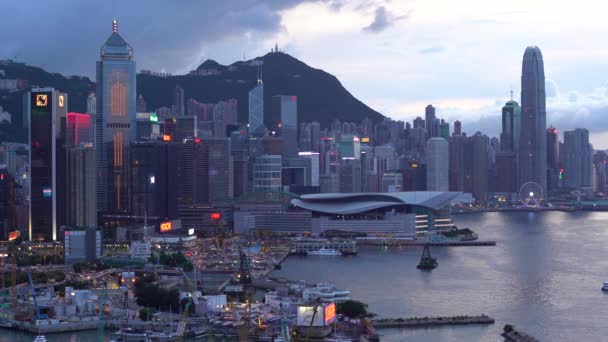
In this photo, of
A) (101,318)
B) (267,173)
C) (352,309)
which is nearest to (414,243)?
(352,309)

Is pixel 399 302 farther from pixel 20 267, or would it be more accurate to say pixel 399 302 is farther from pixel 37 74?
pixel 37 74

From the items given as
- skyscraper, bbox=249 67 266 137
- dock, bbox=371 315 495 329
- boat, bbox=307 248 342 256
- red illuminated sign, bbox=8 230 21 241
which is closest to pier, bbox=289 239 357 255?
boat, bbox=307 248 342 256

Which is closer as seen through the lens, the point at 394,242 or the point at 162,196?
the point at 394,242

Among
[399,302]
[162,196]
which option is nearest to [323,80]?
[162,196]

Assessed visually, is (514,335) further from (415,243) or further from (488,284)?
(415,243)

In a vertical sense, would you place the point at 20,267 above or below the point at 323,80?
below

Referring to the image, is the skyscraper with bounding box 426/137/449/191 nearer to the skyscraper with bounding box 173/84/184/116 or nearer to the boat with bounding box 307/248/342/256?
the skyscraper with bounding box 173/84/184/116

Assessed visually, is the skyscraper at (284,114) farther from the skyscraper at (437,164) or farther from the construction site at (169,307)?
the construction site at (169,307)
